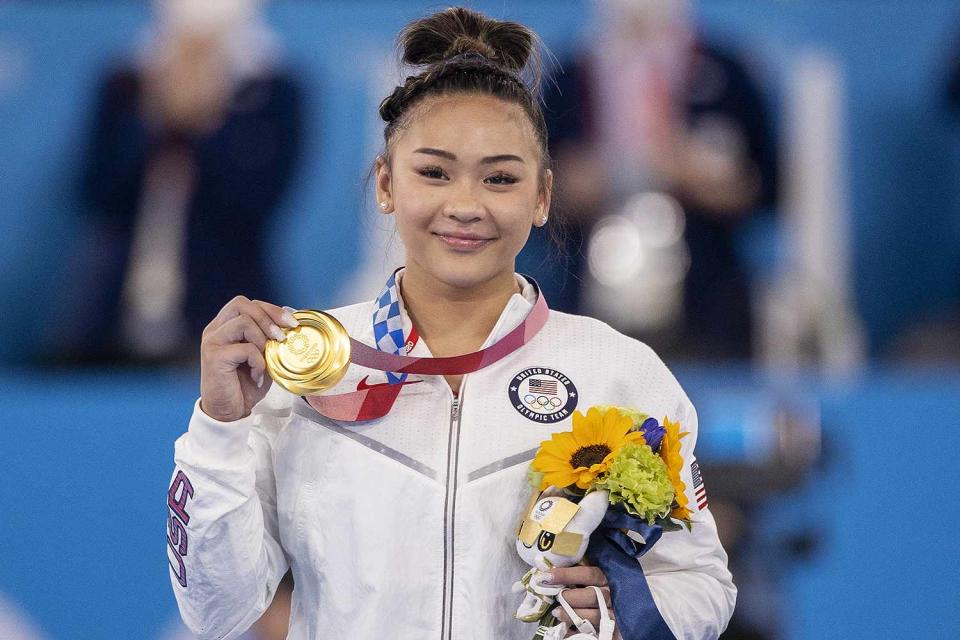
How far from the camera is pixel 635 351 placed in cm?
194

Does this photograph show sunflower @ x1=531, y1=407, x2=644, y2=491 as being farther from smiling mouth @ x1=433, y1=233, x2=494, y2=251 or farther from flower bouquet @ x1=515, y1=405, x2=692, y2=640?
smiling mouth @ x1=433, y1=233, x2=494, y2=251

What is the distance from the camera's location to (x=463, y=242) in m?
1.85

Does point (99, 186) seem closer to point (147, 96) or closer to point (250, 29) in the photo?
point (147, 96)

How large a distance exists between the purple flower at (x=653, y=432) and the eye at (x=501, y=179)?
407mm

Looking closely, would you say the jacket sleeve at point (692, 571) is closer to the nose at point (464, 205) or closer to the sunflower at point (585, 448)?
the sunflower at point (585, 448)

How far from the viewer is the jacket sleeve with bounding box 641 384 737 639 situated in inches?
70.2

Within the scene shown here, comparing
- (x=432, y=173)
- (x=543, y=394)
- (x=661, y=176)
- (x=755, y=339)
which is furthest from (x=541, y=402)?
(x=661, y=176)

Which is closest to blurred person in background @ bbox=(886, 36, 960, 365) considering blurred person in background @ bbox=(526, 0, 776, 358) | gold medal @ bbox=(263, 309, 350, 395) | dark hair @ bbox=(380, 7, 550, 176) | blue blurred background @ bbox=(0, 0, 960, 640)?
blue blurred background @ bbox=(0, 0, 960, 640)

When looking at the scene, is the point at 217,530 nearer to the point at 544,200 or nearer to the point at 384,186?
the point at 384,186

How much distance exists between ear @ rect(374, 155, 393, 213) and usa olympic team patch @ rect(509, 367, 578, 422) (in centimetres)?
33

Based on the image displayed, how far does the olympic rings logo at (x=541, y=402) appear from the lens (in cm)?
187

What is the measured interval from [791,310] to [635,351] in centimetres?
194

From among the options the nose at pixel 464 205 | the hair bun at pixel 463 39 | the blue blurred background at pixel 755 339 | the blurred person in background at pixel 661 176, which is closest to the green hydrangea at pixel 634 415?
the nose at pixel 464 205

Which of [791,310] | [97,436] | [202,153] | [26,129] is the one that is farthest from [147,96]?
[791,310]
